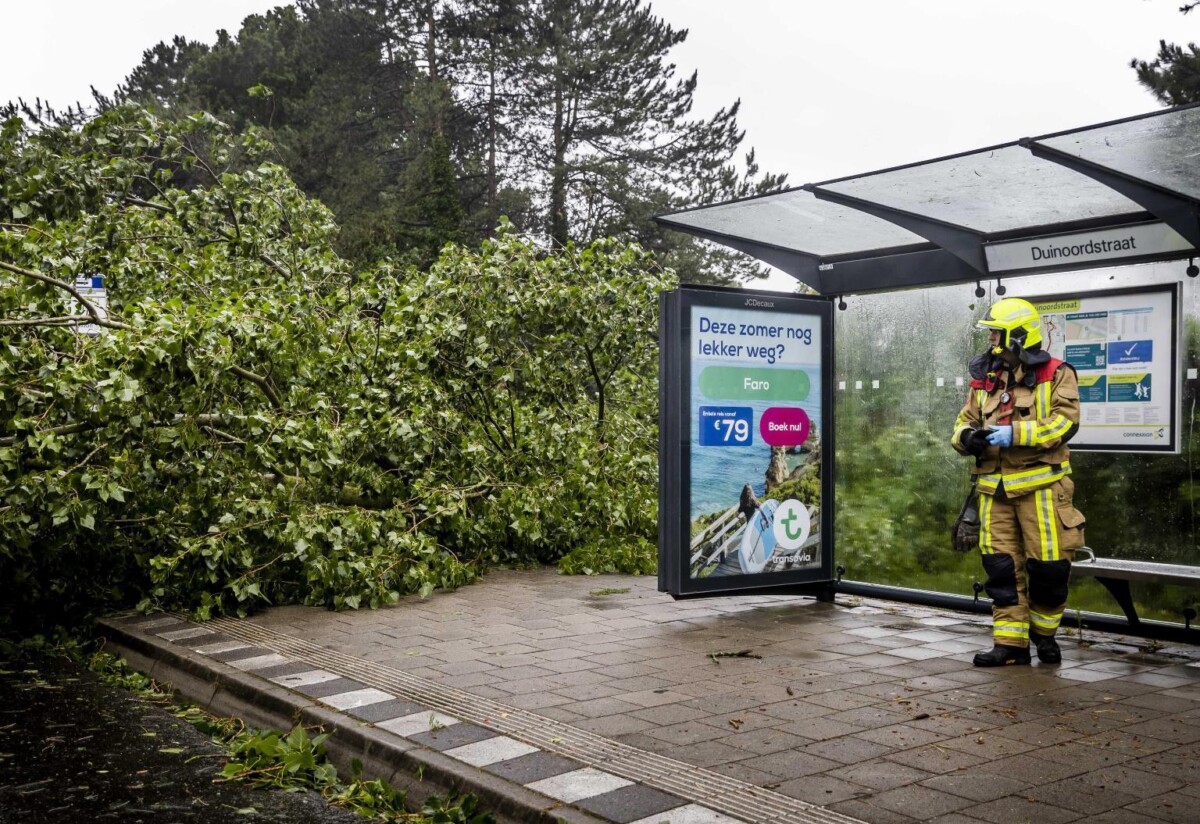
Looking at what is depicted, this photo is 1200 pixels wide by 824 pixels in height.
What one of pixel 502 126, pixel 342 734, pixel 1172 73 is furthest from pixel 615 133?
pixel 342 734

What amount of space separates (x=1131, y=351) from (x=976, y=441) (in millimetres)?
1490

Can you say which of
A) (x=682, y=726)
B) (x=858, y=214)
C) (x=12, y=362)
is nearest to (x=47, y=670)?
(x=12, y=362)

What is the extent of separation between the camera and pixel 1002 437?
6461 mm

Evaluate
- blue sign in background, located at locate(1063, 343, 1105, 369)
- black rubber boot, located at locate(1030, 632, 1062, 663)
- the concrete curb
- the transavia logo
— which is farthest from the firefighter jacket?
the concrete curb

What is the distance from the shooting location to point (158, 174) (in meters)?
11.0

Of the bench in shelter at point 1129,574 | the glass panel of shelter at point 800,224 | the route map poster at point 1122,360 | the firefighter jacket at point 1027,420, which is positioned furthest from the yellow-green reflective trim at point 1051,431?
the glass panel of shelter at point 800,224

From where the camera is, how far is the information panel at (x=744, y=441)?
8.01 m

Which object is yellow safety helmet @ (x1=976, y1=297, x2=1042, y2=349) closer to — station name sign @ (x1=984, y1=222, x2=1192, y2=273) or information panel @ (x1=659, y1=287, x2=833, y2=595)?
station name sign @ (x1=984, y1=222, x2=1192, y2=273)

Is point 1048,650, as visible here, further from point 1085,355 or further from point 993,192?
point 993,192

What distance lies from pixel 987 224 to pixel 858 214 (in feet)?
2.88

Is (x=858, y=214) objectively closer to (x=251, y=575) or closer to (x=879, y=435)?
(x=879, y=435)

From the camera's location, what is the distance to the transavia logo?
8523 mm

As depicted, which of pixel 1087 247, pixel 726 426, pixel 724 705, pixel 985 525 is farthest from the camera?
pixel 726 426

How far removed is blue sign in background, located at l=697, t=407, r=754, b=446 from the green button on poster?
0.32 ft
